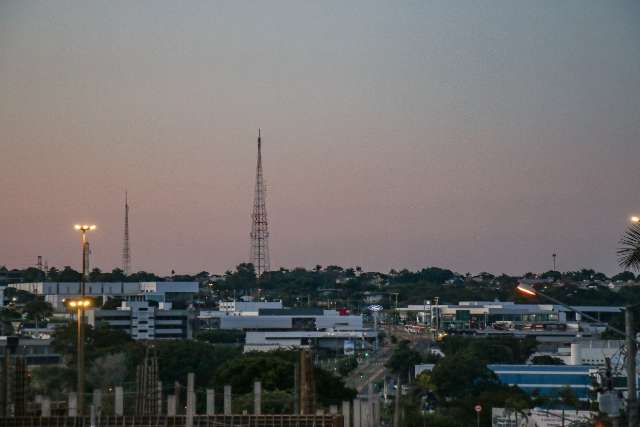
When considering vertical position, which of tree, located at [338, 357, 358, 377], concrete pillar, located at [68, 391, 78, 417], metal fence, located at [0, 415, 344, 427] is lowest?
tree, located at [338, 357, 358, 377]

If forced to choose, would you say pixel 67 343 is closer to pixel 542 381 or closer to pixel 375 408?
pixel 542 381

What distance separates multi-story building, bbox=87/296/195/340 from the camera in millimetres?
176375

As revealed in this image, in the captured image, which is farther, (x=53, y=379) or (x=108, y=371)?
(x=108, y=371)

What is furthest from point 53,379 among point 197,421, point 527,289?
point 527,289

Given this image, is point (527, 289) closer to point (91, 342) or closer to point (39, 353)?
point (39, 353)

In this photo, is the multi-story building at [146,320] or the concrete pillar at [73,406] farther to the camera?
the multi-story building at [146,320]

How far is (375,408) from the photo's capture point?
5272 cm

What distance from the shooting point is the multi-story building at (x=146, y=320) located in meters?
176

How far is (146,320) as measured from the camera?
180750mm

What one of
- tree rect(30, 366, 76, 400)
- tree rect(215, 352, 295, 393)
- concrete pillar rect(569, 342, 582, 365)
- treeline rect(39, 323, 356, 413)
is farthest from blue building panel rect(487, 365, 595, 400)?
tree rect(30, 366, 76, 400)

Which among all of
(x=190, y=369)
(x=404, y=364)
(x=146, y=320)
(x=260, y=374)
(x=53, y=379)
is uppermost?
(x=146, y=320)

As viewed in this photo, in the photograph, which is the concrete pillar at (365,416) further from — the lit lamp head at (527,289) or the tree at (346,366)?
Answer: the tree at (346,366)

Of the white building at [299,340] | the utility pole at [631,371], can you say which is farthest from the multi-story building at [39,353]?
the utility pole at [631,371]

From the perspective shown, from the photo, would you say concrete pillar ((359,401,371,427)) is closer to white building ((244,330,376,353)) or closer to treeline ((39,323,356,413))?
treeline ((39,323,356,413))
